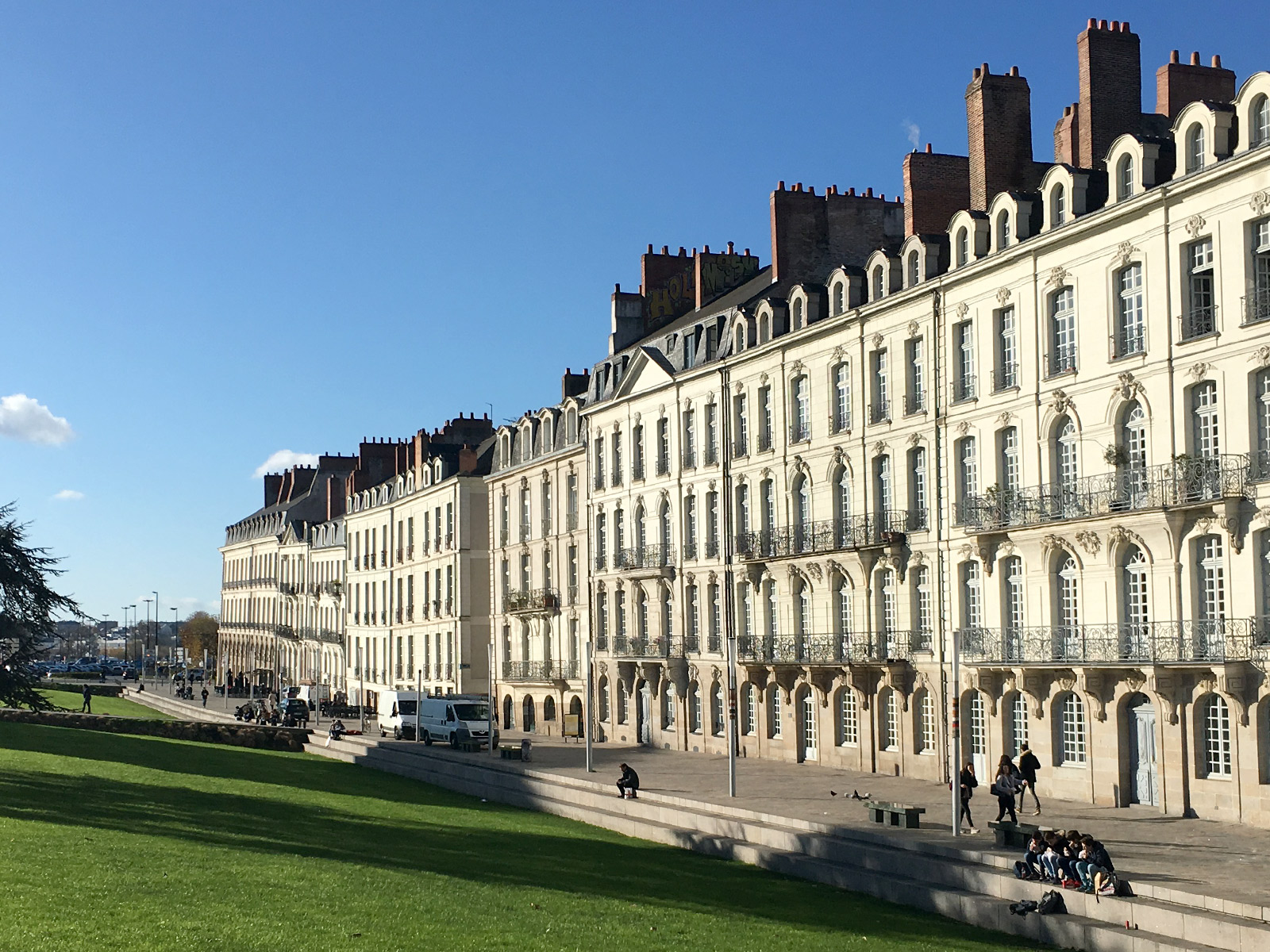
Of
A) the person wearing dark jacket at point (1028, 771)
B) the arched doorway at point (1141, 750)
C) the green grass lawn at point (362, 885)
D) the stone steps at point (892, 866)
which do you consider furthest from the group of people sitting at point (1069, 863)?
the arched doorway at point (1141, 750)

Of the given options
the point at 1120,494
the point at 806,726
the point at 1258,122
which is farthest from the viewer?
the point at 806,726

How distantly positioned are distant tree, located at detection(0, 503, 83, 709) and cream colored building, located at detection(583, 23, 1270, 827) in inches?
930

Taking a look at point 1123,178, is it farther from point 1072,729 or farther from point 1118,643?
point 1072,729

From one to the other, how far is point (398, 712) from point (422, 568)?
19.9 metres

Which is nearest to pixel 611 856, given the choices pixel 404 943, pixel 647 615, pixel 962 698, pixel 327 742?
pixel 404 943

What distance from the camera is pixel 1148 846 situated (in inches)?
1181

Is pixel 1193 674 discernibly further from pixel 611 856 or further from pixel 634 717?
pixel 634 717

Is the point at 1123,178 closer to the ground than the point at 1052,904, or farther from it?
farther from it

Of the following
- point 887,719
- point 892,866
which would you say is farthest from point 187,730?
point 892,866

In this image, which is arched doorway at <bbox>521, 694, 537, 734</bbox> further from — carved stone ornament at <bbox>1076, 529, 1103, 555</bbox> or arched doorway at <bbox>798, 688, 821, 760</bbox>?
carved stone ornament at <bbox>1076, 529, 1103, 555</bbox>

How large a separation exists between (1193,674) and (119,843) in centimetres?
2300

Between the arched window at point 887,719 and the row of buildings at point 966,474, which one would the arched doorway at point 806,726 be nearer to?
the row of buildings at point 966,474

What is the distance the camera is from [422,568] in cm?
9031

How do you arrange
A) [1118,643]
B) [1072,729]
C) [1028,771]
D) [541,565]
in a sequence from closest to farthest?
[1028,771] → [1118,643] → [1072,729] → [541,565]
